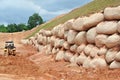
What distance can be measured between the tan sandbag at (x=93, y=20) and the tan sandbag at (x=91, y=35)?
19cm

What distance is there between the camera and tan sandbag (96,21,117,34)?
11.7 meters

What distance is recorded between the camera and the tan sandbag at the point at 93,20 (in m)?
12.7

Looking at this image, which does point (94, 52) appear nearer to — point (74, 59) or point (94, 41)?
point (94, 41)

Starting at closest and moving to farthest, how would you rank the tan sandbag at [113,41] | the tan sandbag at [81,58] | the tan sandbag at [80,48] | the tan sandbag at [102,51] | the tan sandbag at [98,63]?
the tan sandbag at [113,41]
the tan sandbag at [98,63]
the tan sandbag at [102,51]
the tan sandbag at [81,58]
the tan sandbag at [80,48]

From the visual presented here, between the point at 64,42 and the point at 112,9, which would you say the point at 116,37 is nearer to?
the point at 112,9

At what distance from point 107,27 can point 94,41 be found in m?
1.00

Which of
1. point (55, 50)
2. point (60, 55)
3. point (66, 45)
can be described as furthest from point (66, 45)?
point (55, 50)

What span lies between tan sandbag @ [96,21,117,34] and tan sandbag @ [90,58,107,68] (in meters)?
0.96

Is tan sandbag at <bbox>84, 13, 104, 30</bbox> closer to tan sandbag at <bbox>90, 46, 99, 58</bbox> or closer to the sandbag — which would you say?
tan sandbag at <bbox>90, 46, 99, 58</bbox>

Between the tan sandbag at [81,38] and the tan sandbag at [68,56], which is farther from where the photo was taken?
the tan sandbag at [68,56]

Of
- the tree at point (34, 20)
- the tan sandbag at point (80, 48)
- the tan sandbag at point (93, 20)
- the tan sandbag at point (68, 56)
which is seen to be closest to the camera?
the tan sandbag at point (93, 20)

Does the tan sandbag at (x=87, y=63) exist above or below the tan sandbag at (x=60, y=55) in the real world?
below

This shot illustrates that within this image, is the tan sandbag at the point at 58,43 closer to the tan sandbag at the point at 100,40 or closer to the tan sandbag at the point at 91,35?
the tan sandbag at the point at 91,35

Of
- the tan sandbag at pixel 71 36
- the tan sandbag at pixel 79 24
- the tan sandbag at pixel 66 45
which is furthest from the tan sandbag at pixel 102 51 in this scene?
the tan sandbag at pixel 66 45
